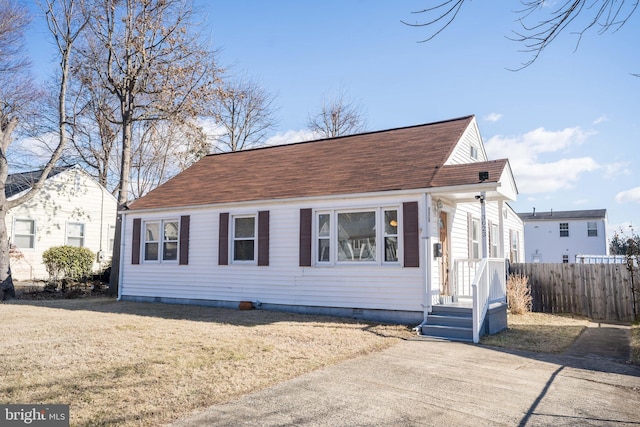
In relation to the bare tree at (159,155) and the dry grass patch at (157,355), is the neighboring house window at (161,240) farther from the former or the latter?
the bare tree at (159,155)

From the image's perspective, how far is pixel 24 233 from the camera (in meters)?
20.2

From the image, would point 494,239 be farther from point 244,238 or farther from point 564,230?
point 564,230

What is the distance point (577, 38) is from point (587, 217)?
35.3m

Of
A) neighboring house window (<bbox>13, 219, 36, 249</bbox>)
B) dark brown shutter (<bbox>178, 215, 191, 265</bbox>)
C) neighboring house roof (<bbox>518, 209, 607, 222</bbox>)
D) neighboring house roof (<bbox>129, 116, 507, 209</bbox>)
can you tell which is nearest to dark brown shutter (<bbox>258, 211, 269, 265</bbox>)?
neighboring house roof (<bbox>129, 116, 507, 209</bbox>)

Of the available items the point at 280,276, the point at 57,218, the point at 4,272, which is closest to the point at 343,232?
the point at 280,276

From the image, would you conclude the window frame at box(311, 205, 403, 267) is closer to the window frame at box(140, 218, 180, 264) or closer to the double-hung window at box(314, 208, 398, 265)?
the double-hung window at box(314, 208, 398, 265)

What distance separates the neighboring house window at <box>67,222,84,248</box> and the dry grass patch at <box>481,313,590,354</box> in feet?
64.6

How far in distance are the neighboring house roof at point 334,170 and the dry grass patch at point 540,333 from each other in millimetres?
3242

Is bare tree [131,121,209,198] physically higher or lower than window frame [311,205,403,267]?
higher

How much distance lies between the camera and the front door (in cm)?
1102

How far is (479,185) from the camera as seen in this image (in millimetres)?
9422

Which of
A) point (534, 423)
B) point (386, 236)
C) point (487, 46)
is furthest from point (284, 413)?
point (386, 236)

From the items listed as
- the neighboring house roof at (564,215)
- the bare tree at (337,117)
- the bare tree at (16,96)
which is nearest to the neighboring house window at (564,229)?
the neighboring house roof at (564,215)

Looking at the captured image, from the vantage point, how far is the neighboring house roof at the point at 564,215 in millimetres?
34600
